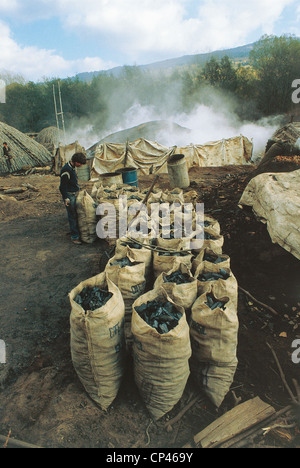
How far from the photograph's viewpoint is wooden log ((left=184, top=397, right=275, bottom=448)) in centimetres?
207

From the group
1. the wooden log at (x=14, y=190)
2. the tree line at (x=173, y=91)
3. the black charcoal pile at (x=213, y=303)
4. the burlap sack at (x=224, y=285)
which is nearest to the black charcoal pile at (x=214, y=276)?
the burlap sack at (x=224, y=285)

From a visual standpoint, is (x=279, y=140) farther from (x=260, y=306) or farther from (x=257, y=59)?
(x=257, y=59)

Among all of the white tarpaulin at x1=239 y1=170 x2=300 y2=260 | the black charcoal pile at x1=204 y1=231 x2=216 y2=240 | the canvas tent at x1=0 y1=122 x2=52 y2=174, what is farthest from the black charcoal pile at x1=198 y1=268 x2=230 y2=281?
the canvas tent at x1=0 y1=122 x2=52 y2=174

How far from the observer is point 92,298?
2498 millimetres

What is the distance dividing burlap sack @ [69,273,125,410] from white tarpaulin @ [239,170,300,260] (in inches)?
104

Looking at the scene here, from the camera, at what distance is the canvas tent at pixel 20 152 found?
543 inches

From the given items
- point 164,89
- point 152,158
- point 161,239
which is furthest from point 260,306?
point 164,89

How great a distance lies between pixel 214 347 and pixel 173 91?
31260 millimetres

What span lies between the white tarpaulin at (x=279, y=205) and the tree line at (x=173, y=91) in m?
20.8

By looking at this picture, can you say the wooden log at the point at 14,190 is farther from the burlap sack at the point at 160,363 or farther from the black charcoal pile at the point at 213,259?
the burlap sack at the point at 160,363

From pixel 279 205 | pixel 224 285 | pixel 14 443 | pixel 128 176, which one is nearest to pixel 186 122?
pixel 128 176

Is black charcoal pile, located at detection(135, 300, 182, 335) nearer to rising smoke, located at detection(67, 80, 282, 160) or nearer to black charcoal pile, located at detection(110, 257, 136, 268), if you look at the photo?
black charcoal pile, located at detection(110, 257, 136, 268)

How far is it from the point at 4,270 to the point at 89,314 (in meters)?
3.00
